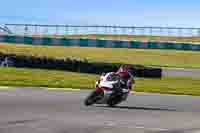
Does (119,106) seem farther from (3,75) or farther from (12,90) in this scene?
(3,75)

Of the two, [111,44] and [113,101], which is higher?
[111,44]

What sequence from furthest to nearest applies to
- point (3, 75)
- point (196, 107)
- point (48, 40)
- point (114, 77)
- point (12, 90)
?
point (48, 40)
point (3, 75)
point (12, 90)
point (196, 107)
point (114, 77)

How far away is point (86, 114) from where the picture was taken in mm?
13648

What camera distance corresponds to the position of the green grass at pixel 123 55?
43906mm

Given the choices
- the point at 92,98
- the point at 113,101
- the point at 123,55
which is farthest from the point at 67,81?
the point at 123,55

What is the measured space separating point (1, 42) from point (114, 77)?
43.9 metres

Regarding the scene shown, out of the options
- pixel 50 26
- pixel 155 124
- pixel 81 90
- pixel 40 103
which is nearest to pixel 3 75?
pixel 81 90

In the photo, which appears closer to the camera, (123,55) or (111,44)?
(123,55)

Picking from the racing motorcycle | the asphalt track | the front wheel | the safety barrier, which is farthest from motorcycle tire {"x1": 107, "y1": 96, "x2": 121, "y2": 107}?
the safety barrier

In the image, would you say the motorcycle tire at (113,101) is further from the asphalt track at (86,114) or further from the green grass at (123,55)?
the green grass at (123,55)

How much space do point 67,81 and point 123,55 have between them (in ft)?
87.0

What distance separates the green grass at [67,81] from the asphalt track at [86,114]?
257cm

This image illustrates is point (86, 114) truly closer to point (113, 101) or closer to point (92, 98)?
point (92, 98)

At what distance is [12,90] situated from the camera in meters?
18.7
